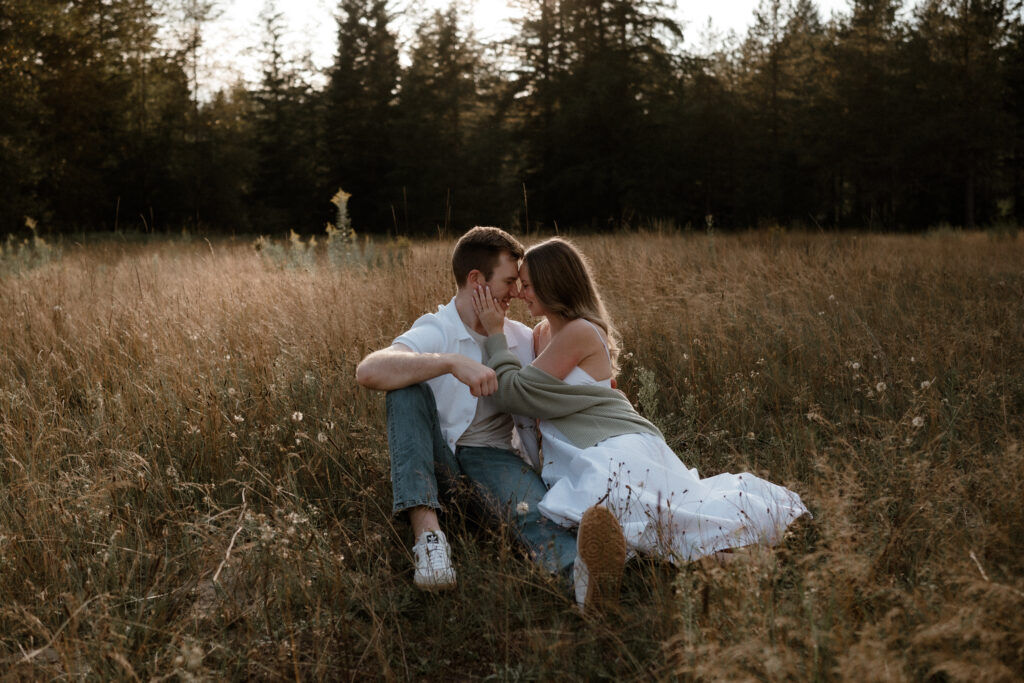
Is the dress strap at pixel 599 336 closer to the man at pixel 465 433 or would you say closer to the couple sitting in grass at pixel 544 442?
the couple sitting in grass at pixel 544 442

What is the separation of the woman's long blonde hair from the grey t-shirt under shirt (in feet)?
1.22

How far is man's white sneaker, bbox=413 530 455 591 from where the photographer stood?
254 cm

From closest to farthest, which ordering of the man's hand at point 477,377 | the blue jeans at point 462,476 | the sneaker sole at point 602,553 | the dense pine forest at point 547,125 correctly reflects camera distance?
1. the sneaker sole at point 602,553
2. the blue jeans at point 462,476
3. the man's hand at point 477,377
4. the dense pine forest at point 547,125

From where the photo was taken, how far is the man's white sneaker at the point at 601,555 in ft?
7.07

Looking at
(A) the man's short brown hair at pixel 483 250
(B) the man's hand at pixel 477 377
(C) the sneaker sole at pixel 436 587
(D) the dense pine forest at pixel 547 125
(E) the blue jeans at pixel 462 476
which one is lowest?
(C) the sneaker sole at pixel 436 587

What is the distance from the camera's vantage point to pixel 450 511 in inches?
117

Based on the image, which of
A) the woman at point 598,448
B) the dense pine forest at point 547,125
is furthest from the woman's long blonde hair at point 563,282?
the dense pine forest at point 547,125

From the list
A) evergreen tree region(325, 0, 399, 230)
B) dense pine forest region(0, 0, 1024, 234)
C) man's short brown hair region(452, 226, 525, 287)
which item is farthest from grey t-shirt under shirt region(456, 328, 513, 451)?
evergreen tree region(325, 0, 399, 230)

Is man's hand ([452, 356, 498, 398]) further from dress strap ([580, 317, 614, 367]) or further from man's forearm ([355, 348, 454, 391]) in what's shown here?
dress strap ([580, 317, 614, 367])

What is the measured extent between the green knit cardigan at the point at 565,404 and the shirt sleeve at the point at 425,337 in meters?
0.34

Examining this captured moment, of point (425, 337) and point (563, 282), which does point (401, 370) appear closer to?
point (425, 337)

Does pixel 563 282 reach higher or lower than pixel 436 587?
higher

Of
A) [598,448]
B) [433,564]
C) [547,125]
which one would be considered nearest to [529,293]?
[598,448]

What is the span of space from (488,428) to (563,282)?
0.75 metres
